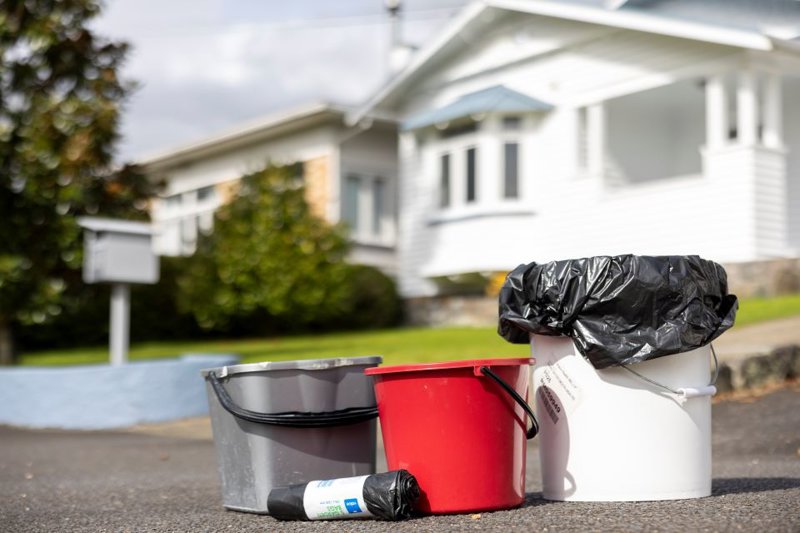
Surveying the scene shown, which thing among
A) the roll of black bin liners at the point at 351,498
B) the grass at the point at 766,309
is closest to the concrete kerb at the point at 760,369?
the grass at the point at 766,309

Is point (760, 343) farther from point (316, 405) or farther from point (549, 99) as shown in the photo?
point (549, 99)

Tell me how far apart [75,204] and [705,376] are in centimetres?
1091

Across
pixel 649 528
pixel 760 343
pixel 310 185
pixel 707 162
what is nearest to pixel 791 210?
pixel 707 162

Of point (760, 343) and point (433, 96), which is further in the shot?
point (433, 96)

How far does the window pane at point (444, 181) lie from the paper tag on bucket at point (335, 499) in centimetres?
1467

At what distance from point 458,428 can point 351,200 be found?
17.6m

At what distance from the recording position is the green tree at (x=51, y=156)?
14141 millimetres

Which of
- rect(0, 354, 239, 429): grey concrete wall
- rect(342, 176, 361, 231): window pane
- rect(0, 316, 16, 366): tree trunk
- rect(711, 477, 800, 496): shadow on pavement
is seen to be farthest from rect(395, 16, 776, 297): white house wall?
rect(711, 477, 800, 496): shadow on pavement

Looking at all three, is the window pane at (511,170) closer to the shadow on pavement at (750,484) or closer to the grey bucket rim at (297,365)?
the shadow on pavement at (750,484)

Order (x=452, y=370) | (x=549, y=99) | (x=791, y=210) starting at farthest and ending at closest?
(x=549, y=99) < (x=791, y=210) < (x=452, y=370)

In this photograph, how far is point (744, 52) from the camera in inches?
597

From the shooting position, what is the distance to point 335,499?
4.95m

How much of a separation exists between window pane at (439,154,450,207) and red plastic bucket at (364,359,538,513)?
1464 cm

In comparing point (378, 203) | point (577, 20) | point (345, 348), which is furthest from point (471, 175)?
point (345, 348)
